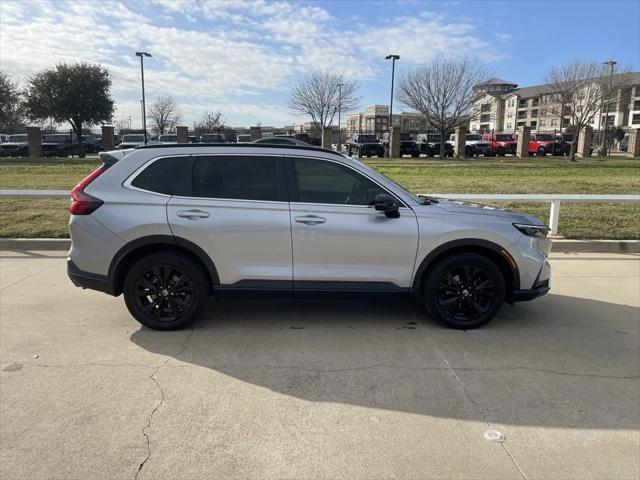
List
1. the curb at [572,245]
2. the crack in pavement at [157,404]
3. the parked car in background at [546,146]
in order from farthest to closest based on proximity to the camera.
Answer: the parked car in background at [546,146] < the curb at [572,245] < the crack in pavement at [157,404]

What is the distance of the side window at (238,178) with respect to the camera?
15.7 ft

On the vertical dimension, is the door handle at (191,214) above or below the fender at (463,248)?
above

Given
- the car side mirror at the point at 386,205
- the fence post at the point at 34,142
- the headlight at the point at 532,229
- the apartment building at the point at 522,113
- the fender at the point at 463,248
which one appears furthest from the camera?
the apartment building at the point at 522,113

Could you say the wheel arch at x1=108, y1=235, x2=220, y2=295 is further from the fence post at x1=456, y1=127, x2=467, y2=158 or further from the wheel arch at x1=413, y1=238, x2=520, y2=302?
the fence post at x1=456, y1=127, x2=467, y2=158

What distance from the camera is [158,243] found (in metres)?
4.70

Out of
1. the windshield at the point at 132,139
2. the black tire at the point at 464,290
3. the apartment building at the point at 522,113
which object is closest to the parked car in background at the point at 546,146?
the windshield at the point at 132,139

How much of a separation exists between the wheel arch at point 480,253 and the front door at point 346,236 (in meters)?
0.13

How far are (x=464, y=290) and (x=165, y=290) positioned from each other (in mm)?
2833

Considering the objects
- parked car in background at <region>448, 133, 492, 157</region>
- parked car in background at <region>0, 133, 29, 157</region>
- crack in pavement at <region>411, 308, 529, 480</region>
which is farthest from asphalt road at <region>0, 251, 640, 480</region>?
parked car in background at <region>448, 133, 492, 157</region>

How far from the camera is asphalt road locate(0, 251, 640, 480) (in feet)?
9.56

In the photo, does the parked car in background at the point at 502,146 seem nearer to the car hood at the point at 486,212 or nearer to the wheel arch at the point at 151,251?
the car hood at the point at 486,212

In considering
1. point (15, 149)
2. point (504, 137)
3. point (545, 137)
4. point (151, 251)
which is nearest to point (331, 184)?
point (151, 251)

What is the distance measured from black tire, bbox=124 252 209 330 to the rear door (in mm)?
229

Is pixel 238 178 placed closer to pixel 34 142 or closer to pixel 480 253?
pixel 480 253
